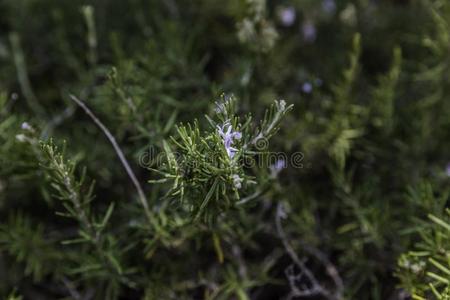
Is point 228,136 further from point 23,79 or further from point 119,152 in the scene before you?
point 23,79

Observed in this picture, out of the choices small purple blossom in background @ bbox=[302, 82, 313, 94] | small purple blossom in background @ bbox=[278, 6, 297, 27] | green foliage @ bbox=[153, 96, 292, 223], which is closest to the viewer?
green foliage @ bbox=[153, 96, 292, 223]

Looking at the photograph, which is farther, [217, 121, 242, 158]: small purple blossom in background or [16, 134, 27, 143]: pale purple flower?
[16, 134, 27, 143]: pale purple flower

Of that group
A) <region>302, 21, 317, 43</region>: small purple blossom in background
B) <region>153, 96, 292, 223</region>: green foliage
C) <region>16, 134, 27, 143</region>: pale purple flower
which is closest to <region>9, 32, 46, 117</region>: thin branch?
<region>16, 134, 27, 143</region>: pale purple flower

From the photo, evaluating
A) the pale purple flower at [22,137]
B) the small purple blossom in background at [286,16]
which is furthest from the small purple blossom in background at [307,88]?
the pale purple flower at [22,137]

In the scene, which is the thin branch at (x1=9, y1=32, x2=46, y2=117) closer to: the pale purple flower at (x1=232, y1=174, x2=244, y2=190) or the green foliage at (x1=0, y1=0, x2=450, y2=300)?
the green foliage at (x1=0, y1=0, x2=450, y2=300)

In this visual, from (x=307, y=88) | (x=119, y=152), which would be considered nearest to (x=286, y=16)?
(x=307, y=88)

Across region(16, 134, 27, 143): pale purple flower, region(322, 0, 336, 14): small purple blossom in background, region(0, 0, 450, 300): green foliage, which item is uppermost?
region(322, 0, 336, 14): small purple blossom in background

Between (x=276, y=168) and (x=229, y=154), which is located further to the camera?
(x=276, y=168)
